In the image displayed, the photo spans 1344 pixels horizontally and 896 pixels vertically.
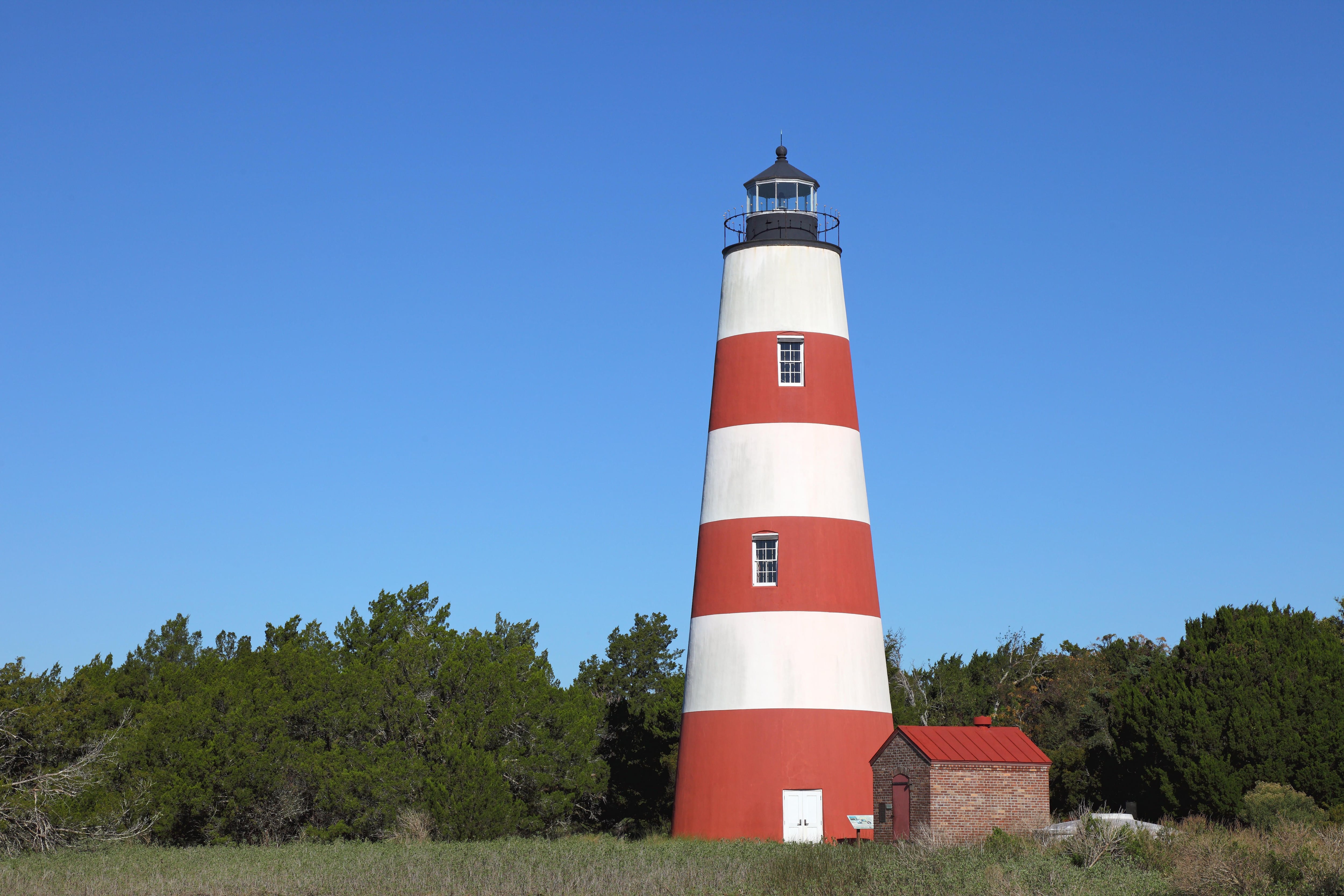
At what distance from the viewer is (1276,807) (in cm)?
3056

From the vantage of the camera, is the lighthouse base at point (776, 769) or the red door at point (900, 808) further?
the lighthouse base at point (776, 769)

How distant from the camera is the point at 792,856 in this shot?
83.9ft

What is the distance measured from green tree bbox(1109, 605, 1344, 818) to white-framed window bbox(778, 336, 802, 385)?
12020 millimetres

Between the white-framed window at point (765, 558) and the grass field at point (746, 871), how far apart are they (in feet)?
17.5

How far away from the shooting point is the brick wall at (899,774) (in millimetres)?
28578

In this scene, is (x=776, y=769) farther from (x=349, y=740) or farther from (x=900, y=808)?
(x=349, y=740)

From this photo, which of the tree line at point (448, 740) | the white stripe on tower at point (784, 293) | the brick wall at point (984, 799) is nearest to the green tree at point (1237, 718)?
the tree line at point (448, 740)

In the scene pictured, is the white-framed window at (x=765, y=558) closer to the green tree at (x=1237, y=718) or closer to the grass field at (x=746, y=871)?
the grass field at (x=746, y=871)

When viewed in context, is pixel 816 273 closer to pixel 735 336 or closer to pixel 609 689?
pixel 735 336

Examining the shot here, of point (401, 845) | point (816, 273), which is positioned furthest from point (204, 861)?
point (816, 273)

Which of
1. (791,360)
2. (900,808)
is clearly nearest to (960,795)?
(900,808)

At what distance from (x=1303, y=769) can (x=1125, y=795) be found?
478cm

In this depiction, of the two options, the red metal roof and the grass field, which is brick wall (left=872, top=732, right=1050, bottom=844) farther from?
the grass field

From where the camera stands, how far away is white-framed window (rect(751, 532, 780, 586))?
101 ft
